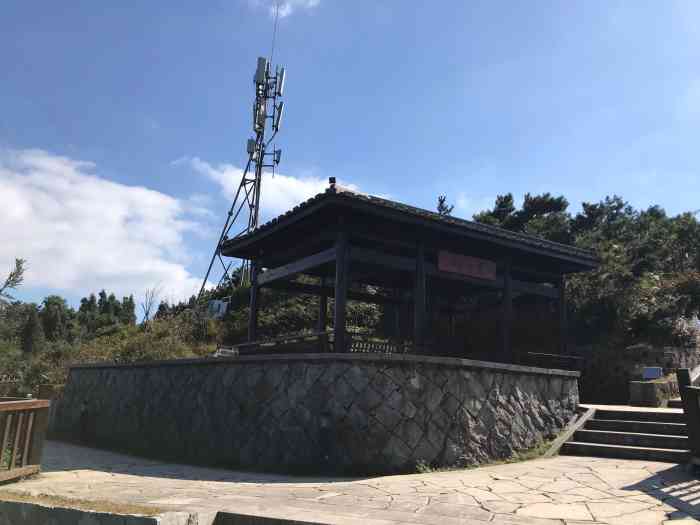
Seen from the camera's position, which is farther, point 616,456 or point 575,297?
point 575,297

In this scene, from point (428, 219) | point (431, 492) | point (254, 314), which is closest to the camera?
point (431, 492)

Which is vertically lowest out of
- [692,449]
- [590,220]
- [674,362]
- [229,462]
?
[229,462]

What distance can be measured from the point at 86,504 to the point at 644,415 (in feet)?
26.9

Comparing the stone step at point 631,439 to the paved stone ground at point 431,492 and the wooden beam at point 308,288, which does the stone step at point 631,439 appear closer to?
the paved stone ground at point 431,492

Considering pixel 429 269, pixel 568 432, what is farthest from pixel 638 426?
pixel 429 269

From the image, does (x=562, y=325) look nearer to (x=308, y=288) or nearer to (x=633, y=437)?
(x=633, y=437)

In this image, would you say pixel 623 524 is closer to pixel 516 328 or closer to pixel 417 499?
pixel 417 499

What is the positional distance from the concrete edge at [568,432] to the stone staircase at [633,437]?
0.20 feet

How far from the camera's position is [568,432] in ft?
29.5

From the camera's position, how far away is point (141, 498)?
5512mm

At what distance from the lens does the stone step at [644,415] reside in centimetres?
866

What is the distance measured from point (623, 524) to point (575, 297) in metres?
11.7

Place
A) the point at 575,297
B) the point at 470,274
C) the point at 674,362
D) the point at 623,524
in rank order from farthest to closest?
the point at 575,297
the point at 674,362
the point at 470,274
the point at 623,524

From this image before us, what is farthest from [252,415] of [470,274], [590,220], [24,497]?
[590,220]
